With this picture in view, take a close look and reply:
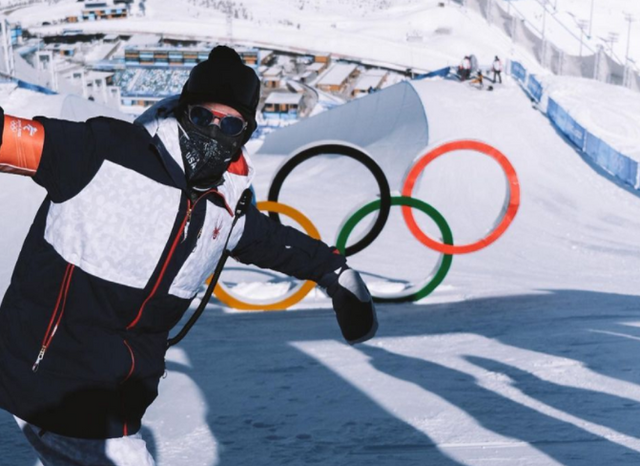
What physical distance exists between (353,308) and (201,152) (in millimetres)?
829

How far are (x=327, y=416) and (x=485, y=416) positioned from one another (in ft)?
3.21

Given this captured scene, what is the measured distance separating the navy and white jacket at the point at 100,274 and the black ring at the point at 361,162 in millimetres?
6007

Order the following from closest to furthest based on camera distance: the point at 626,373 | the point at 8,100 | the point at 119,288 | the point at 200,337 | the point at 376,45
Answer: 1. the point at 119,288
2. the point at 626,373
3. the point at 200,337
4. the point at 8,100
5. the point at 376,45

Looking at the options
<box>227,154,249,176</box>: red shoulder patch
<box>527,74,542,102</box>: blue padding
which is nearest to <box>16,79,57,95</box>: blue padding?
<box>527,74,542,102</box>: blue padding

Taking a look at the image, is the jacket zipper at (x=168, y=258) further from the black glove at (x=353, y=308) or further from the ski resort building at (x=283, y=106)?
the ski resort building at (x=283, y=106)

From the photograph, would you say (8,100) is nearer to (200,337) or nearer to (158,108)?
(200,337)

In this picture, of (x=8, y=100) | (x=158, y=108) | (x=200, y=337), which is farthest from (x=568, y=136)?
(x=158, y=108)

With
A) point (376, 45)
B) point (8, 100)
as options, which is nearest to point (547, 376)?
point (8, 100)

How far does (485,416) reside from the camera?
496 cm

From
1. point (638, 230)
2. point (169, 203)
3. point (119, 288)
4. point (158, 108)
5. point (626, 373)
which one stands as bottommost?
point (638, 230)

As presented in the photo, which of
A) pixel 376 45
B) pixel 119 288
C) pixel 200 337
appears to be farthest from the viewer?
pixel 376 45

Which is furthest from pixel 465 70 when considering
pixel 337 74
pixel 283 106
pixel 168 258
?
pixel 168 258

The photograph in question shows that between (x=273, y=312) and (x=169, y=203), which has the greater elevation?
(x=169, y=203)

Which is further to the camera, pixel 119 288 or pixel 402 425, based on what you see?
pixel 402 425
